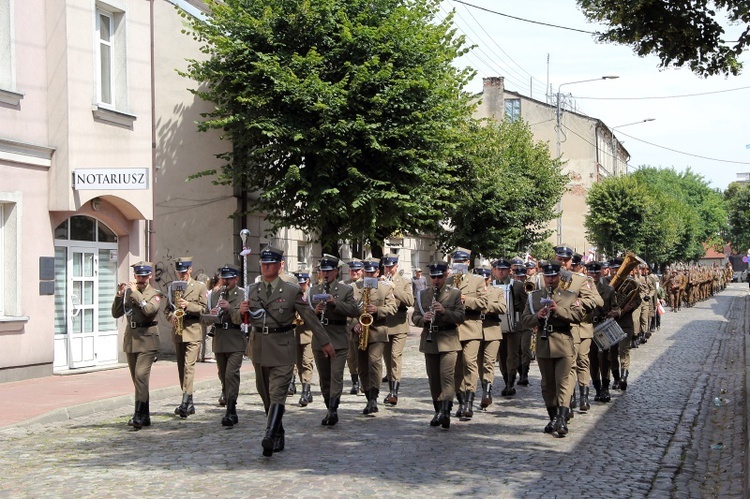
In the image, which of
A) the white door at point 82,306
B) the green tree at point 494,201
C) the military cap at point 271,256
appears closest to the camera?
the military cap at point 271,256

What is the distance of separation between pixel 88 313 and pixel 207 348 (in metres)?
3.60

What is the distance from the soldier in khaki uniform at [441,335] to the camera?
10.9 meters

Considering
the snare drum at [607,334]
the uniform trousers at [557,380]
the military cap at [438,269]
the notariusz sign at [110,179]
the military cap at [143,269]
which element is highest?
the notariusz sign at [110,179]

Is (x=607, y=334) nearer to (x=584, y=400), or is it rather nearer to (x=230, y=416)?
(x=584, y=400)

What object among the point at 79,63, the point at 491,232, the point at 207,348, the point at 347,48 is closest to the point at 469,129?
the point at 491,232

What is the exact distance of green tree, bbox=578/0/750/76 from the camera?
399 inches

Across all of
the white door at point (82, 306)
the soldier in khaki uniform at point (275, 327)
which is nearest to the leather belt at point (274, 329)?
the soldier in khaki uniform at point (275, 327)

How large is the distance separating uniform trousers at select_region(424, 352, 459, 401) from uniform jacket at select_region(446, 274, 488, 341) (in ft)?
2.38

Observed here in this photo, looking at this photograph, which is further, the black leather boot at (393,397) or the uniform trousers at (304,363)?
the uniform trousers at (304,363)

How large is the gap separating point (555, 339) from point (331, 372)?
2.67m

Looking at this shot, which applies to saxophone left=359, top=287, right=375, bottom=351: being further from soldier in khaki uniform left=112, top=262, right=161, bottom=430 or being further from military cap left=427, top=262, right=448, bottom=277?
soldier in khaki uniform left=112, top=262, right=161, bottom=430

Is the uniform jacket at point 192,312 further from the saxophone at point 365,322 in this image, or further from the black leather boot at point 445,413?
the black leather boot at point 445,413

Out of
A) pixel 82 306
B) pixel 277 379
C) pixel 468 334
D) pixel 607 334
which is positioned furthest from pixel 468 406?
pixel 82 306

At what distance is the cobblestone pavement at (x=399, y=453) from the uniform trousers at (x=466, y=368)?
47 cm
